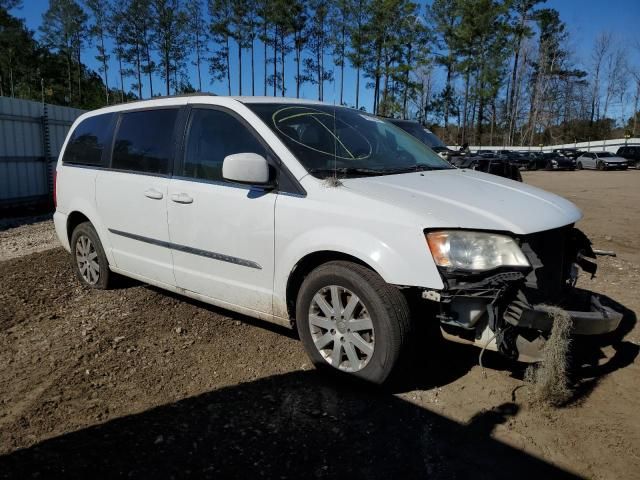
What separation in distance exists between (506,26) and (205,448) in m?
49.4

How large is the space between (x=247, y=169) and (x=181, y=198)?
823 mm

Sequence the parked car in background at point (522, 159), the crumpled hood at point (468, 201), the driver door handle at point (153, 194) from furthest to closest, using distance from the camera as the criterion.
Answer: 1. the parked car in background at point (522, 159)
2. the driver door handle at point (153, 194)
3. the crumpled hood at point (468, 201)

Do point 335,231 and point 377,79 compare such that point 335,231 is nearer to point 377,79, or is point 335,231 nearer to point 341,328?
point 341,328

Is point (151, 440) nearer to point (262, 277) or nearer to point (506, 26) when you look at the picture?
point (262, 277)

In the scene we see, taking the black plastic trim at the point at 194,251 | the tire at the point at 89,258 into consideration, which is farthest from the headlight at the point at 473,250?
the tire at the point at 89,258

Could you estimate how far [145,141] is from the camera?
166 inches

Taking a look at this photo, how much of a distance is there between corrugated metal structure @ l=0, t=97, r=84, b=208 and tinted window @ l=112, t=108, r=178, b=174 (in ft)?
25.7

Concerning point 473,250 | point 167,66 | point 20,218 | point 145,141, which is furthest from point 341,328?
point 167,66

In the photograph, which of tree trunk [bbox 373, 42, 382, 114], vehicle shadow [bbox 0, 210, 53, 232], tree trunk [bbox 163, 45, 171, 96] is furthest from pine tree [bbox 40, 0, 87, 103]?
vehicle shadow [bbox 0, 210, 53, 232]

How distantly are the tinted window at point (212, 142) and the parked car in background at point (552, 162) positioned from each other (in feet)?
118

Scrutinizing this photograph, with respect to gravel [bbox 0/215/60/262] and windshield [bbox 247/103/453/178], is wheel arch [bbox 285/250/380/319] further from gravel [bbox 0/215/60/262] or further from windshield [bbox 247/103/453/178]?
gravel [bbox 0/215/60/262]

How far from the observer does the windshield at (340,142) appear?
3.35 m

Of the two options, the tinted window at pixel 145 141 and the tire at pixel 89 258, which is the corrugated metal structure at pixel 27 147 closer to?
the tire at pixel 89 258

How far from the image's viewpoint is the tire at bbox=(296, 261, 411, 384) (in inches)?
110
